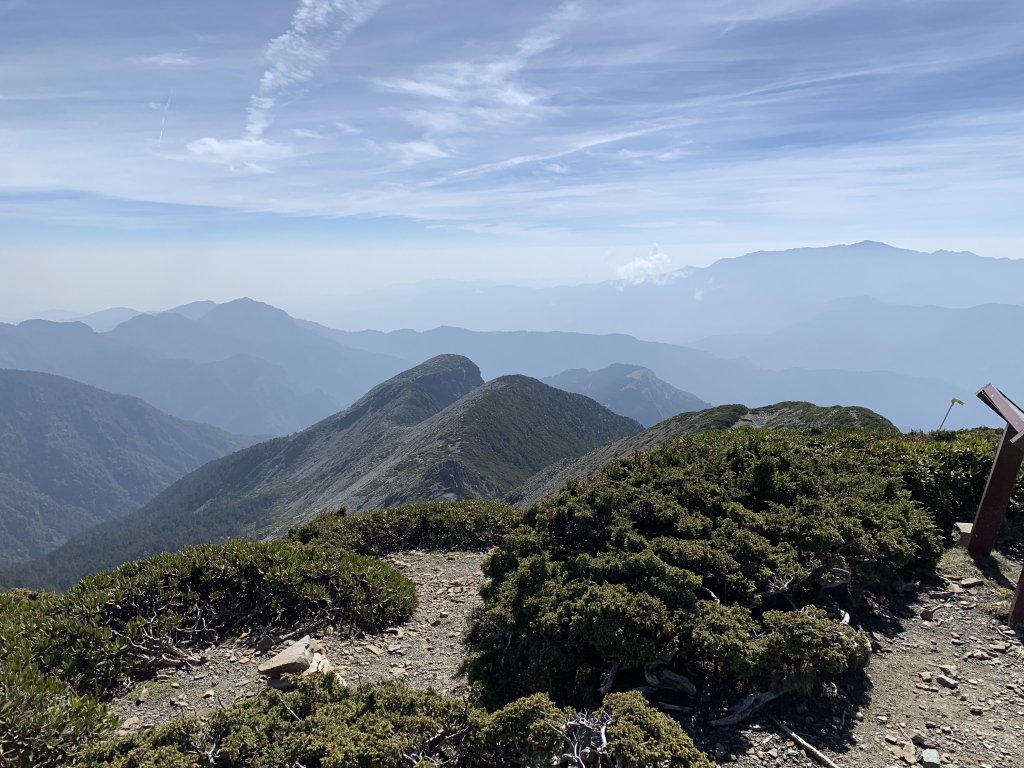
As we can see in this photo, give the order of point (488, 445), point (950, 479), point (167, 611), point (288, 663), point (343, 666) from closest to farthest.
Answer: point (288, 663) → point (343, 666) → point (167, 611) → point (950, 479) → point (488, 445)

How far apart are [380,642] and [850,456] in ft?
37.5

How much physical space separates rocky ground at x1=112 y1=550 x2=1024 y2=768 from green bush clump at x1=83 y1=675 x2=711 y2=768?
1.37m

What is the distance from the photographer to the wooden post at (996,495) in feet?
34.9

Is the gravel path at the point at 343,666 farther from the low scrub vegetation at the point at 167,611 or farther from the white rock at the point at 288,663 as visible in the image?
the low scrub vegetation at the point at 167,611

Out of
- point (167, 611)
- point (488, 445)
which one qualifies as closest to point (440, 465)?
point (488, 445)

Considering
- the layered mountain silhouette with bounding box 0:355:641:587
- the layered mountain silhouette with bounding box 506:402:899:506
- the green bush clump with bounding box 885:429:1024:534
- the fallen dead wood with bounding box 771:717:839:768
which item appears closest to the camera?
the fallen dead wood with bounding box 771:717:839:768

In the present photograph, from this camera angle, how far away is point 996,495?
10977 millimetres

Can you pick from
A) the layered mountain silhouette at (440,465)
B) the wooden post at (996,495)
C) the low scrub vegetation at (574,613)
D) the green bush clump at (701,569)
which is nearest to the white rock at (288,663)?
the low scrub vegetation at (574,613)

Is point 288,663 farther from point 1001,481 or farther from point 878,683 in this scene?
point 1001,481

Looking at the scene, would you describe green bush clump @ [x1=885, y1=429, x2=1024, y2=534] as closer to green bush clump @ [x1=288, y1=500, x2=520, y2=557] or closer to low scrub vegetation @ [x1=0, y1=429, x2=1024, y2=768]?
low scrub vegetation @ [x1=0, y1=429, x2=1024, y2=768]

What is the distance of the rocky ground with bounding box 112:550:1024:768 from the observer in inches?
277

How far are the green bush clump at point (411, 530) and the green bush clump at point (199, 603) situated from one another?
354 cm

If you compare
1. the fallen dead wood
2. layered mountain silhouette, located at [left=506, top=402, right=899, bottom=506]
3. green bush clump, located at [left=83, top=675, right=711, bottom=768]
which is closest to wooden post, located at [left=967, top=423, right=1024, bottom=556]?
the fallen dead wood

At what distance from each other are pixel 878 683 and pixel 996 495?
5.30 metres
